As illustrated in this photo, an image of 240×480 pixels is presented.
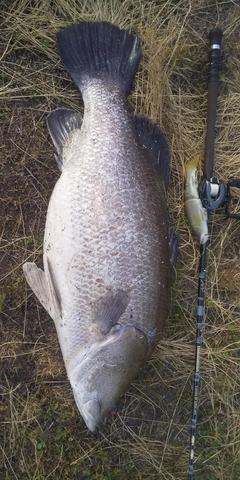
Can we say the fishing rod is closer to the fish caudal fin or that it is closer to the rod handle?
the rod handle

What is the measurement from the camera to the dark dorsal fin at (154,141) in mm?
2764

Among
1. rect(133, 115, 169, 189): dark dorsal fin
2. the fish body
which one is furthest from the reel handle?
rect(133, 115, 169, 189): dark dorsal fin

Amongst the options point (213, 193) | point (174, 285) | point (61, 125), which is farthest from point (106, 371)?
point (61, 125)

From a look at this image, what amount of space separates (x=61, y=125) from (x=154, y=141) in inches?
23.9

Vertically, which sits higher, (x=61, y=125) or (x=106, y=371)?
(x=61, y=125)

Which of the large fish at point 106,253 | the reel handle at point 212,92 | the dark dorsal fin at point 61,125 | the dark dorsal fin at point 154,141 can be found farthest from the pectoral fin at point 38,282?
the reel handle at point 212,92

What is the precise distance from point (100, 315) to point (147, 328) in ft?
1.03

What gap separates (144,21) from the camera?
3.18 meters

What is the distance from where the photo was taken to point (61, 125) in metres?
2.84

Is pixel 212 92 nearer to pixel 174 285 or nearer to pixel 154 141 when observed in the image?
pixel 154 141

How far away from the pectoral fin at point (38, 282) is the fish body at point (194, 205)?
1.07m

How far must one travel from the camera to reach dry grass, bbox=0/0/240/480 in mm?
3021

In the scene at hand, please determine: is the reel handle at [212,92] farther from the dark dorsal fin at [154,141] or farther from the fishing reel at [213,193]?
the dark dorsal fin at [154,141]

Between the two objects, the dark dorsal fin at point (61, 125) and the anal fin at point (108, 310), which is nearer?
the anal fin at point (108, 310)
